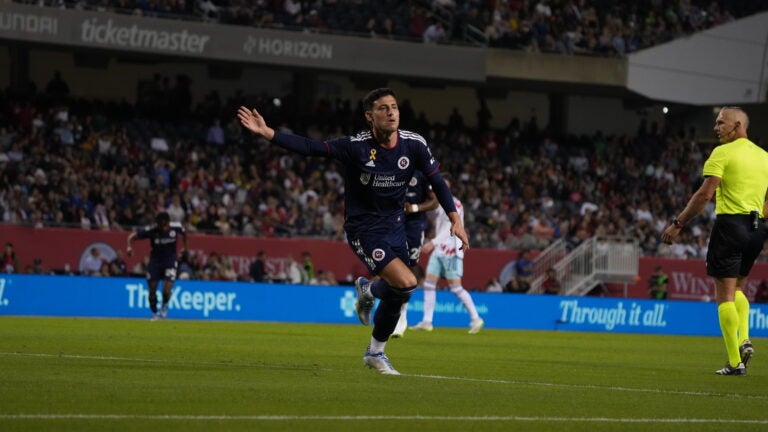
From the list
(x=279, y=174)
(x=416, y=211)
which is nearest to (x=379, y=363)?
(x=416, y=211)

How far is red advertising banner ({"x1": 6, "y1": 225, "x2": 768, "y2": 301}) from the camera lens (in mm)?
31641

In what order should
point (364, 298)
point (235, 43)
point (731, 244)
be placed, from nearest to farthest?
point (364, 298) → point (731, 244) → point (235, 43)

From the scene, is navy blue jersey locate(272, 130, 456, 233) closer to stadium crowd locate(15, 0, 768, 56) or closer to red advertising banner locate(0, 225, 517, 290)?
red advertising banner locate(0, 225, 517, 290)

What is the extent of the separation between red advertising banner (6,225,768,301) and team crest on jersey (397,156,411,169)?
21040 mm

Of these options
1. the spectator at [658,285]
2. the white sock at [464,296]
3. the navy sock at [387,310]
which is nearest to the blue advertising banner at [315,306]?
the spectator at [658,285]

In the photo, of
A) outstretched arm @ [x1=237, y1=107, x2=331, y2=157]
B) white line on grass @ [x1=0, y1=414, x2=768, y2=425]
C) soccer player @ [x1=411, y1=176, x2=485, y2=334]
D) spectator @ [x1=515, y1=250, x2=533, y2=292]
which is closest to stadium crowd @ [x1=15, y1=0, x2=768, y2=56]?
spectator @ [x1=515, y1=250, x2=533, y2=292]

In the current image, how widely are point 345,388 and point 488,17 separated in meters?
35.4

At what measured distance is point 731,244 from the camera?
501 inches

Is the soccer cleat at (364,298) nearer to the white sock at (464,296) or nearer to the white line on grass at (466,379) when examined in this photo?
the white line on grass at (466,379)

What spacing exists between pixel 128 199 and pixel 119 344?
18319 mm

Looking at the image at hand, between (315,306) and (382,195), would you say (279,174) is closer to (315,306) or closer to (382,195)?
(315,306)

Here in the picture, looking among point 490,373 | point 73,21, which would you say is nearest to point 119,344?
point 490,373

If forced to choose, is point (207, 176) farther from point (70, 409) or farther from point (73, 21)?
point (70, 409)

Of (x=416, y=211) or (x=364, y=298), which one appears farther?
(x=416, y=211)
